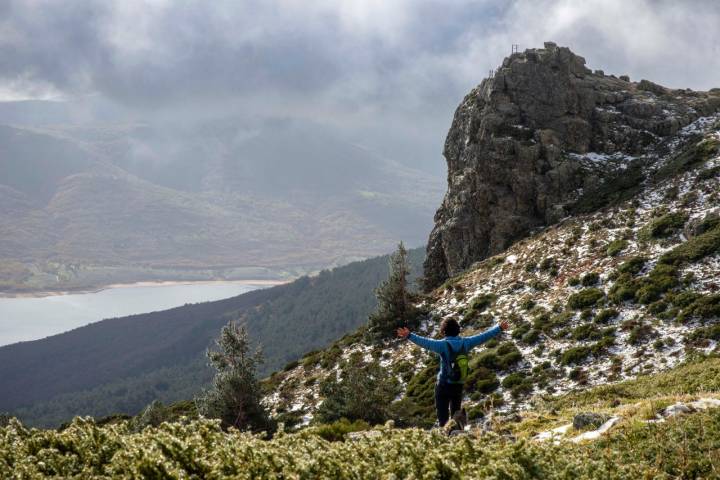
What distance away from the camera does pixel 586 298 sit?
32.9 metres

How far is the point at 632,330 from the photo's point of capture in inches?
1085

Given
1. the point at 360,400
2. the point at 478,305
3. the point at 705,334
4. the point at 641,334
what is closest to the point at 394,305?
the point at 478,305

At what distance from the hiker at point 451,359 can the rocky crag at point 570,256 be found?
3.29 m

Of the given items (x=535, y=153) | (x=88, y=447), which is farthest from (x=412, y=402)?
(x=535, y=153)

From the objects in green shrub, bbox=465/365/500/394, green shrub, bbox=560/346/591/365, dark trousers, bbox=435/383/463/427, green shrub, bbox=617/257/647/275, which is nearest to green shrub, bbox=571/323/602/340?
green shrub, bbox=560/346/591/365

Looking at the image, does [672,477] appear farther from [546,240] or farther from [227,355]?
[546,240]

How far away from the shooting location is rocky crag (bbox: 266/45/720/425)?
88.1 ft

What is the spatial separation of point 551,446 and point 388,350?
3345cm

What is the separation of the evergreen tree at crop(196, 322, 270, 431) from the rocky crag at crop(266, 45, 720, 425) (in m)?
2.39

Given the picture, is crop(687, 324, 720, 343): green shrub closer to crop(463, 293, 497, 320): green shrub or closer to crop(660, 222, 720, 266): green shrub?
crop(660, 222, 720, 266): green shrub

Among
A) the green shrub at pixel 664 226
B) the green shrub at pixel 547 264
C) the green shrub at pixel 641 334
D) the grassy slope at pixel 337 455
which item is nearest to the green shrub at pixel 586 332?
the green shrub at pixel 641 334

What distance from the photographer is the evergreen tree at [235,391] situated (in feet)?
112

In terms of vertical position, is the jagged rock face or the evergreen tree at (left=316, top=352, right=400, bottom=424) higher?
the jagged rock face

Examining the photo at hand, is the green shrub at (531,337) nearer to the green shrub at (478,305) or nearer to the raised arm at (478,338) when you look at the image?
the green shrub at (478,305)
